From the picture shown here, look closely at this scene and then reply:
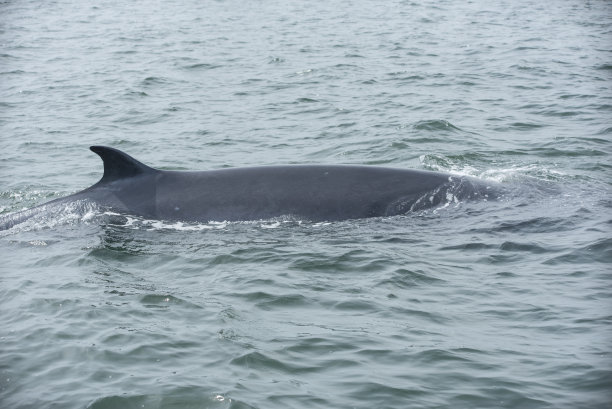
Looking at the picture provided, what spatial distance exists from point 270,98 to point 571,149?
842 centimetres

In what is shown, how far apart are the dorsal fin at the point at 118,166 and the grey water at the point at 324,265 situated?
1.92ft

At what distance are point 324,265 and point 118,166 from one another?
3.05m

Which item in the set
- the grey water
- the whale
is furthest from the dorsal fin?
the grey water

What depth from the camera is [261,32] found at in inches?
1304

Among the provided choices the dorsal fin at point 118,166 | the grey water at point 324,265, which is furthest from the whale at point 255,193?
the grey water at point 324,265

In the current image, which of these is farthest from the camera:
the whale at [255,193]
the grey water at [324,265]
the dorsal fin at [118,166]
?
the whale at [255,193]

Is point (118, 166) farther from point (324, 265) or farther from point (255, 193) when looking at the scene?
point (324, 265)

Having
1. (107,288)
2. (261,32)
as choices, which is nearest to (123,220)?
(107,288)

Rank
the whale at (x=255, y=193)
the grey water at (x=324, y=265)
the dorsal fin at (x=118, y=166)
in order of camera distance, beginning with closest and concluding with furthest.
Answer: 1. the grey water at (x=324, y=265)
2. the dorsal fin at (x=118, y=166)
3. the whale at (x=255, y=193)

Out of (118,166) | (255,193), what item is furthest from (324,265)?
(118,166)

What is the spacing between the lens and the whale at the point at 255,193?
11305mm

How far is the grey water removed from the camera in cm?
738

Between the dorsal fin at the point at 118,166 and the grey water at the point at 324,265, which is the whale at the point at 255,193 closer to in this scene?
the dorsal fin at the point at 118,166

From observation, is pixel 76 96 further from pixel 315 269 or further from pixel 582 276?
pixel 582 276
